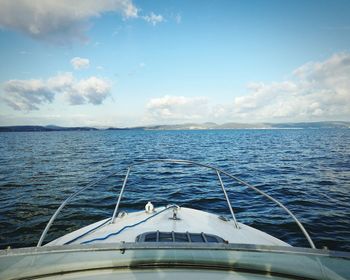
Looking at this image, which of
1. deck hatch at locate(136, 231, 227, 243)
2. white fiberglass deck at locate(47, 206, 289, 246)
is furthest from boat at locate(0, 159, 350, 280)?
white fiberglass deck at locate(47, 206, 289, 246)

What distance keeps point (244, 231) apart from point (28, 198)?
10288 millimetres

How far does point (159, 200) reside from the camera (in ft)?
35.6

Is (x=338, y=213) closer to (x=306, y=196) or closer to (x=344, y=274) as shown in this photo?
(x=306, y=196)

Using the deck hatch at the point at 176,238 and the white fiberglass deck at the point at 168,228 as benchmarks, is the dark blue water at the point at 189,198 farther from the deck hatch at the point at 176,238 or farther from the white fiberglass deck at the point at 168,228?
the deck hatch at the point at 176,238

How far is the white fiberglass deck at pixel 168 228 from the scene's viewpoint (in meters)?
4.42

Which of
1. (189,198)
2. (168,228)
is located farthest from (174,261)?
(189,198)

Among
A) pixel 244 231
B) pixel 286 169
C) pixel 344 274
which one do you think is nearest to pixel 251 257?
pixel 344 274

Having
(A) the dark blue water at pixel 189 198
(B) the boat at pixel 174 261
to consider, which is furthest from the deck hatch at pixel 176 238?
(A) the dark blue water at pixel 189 198

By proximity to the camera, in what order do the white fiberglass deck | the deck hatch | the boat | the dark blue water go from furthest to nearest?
the dark blue water → the white fiberglass deck → the deck hatch → the boat

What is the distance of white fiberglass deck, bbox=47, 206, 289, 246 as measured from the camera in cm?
442

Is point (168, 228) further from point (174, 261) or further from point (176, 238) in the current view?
point (174, 261)

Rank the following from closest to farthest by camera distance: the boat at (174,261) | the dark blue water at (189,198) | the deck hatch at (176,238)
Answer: the boat at (174,261)
the deck hatch at (176,238)
the dark blue water at (189,198)

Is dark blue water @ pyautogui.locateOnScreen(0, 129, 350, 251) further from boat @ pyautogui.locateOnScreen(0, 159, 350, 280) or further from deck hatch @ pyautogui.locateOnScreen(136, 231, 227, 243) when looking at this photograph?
boat @ pyautogui.locateOnScreen(0, 159, 350, 280)

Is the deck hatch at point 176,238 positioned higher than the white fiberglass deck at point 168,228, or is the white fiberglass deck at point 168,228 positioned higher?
the deck hatch at point 176,238
